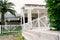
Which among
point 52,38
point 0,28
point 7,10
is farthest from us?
point 7,10

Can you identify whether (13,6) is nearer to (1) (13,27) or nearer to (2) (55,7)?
(1) (13,27)

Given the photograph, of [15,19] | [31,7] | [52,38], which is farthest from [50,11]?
[15,19]

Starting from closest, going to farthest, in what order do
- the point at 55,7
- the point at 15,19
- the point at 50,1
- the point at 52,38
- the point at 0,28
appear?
the point at 52,38
the point at 55,7
the point at 50,1
the point at 0,28
the point at 15,19

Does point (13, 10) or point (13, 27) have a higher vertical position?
point (13, 10)

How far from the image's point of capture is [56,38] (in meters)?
3.66

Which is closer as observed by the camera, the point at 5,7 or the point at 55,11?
the point at 55,11

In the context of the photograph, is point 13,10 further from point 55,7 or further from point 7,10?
point 55,7

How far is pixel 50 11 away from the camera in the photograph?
265 inches

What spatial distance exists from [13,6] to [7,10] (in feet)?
5.86

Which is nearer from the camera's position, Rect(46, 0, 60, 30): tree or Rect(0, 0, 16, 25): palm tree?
Rect(46, 0, 60, 30): tree

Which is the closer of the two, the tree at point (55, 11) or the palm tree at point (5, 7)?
the tree at point (55, 11)

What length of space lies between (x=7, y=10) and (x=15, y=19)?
1484 centimetres

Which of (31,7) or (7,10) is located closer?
(31,7)

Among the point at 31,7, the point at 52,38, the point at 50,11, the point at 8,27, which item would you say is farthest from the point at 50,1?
the point at 8,27
